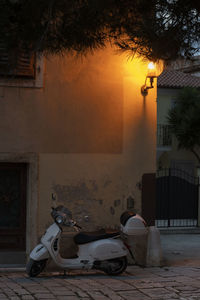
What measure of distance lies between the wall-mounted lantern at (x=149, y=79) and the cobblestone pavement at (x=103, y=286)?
3212 mm

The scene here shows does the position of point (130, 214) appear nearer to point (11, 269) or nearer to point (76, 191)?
point (76, 191)

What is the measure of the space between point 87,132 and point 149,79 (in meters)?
1.52

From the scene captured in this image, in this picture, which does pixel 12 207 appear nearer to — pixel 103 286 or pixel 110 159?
pixel 110 159

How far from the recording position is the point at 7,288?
7.41m

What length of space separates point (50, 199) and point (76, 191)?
49 cm

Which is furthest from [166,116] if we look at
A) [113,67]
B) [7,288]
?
[7,288]

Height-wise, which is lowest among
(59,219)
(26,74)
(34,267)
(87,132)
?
(34,267)

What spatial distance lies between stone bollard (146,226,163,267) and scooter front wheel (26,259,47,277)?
2.19 m

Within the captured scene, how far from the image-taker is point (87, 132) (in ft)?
31.7

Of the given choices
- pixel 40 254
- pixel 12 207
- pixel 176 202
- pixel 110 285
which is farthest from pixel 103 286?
pixel 176 202

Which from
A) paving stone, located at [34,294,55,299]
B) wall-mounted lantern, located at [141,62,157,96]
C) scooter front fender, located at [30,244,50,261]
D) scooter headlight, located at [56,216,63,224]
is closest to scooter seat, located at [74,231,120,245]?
scooter headlight, located at [56,216,63,224]

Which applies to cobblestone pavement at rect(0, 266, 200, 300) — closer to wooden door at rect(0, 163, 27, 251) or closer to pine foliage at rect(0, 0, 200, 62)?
wooden door at rect(0, 163, 27, 251)

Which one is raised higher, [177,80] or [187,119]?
[177,80]

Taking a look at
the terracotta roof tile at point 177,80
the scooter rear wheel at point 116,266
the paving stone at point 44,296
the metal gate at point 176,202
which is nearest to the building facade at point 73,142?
the scooter rear wheel at point 116,266
